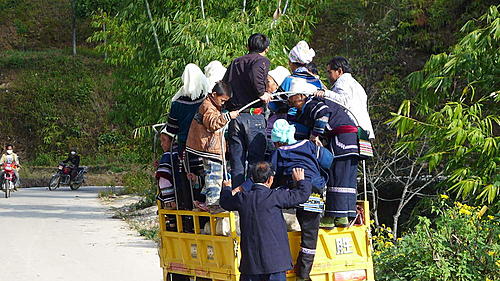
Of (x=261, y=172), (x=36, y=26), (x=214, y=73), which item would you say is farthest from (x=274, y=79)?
(x=36, y=26)

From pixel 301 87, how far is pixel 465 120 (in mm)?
1873

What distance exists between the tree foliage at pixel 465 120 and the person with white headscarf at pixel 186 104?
1922 mm

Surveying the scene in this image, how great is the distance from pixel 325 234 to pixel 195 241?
1083 millimetres

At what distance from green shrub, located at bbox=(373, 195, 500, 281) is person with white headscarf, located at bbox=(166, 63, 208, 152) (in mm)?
2580

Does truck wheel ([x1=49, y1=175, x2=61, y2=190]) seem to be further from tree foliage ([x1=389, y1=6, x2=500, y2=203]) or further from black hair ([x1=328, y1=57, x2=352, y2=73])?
black hair ([x1=328, y1=57, x2=352, y2=73])

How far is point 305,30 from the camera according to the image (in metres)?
18.4

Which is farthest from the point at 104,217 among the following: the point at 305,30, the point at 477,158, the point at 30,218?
the point at 477,158

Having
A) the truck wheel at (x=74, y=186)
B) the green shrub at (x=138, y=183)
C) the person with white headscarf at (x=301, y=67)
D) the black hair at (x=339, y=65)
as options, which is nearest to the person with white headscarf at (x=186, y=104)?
the person with white headscarf at (x=301, y=67)

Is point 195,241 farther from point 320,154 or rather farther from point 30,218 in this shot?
point 30,218

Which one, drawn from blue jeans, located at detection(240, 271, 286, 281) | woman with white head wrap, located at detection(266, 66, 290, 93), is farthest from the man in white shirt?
blue jeans, located at detection(240, 271, 286, 281)

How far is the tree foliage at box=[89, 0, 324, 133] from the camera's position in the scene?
52.8 feet

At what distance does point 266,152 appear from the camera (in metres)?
7.71

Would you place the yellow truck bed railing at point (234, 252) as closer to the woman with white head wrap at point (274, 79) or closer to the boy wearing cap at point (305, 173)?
the boy wearing cap at point (305, 173)

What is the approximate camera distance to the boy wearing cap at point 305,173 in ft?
22.6
